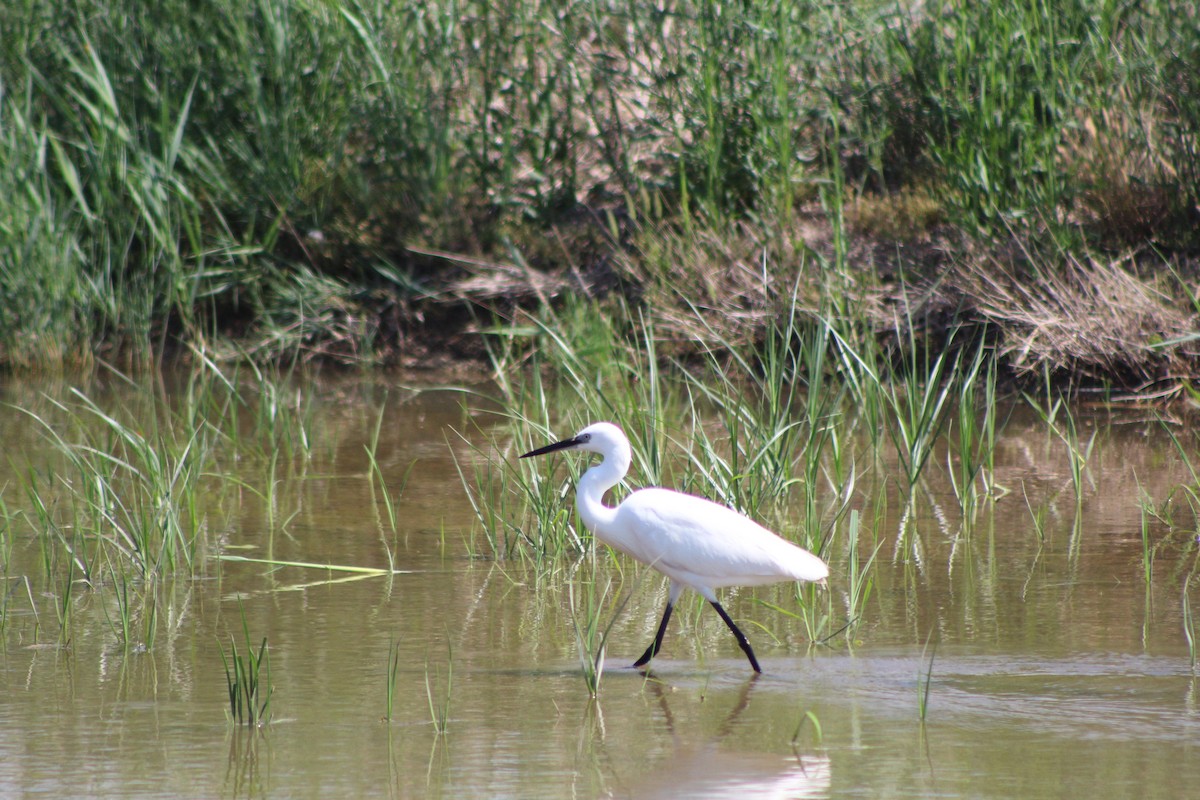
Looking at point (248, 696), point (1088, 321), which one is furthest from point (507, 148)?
point (248, 696)

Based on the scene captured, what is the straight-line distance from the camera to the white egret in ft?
13.8

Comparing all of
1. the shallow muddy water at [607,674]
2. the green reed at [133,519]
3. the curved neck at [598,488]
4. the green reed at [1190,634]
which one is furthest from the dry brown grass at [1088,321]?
the green reed at [133,519]

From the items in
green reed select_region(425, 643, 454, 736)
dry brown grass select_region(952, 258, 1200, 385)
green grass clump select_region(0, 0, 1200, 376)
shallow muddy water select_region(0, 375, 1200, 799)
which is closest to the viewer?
shallow muddy water select_region(0, 375, 1200, 799)

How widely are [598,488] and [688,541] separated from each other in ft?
1.25

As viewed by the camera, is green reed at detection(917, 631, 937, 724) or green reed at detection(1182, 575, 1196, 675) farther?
green reed at detection(1182, 575, 1196, 675)

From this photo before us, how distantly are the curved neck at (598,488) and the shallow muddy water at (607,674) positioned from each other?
1.31 feet

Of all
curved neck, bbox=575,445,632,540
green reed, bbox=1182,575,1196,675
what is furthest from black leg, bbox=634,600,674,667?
green reed, bbox=1182,575,1196,675

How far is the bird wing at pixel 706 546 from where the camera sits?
4188 millimetres

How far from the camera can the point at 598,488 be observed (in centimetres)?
447

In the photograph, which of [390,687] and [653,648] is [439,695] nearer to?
[390,687]

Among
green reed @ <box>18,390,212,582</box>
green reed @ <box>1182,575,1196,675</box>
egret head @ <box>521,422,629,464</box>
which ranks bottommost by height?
green reed @ <box>1182,575,1196,675</box>

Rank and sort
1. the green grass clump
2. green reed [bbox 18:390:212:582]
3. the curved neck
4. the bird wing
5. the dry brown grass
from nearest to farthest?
the bird wing < the curved neck < green reed [bbox 18:390:212:582] < the dry brown grass < the green grass clump

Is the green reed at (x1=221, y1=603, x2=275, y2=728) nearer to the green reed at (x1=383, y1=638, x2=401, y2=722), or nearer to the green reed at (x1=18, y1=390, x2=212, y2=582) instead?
the green reed at (x1=383, y1=638, x2=401, y2=722)

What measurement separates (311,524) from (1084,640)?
122 inches
